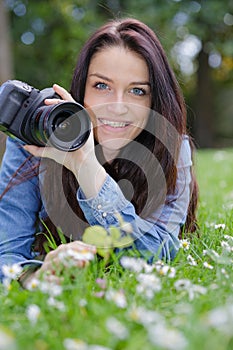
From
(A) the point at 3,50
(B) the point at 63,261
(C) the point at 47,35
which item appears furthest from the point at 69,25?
(B) the point at 63,261

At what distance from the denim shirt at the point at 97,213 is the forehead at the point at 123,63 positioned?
1.09 ft

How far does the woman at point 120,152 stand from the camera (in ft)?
5.65

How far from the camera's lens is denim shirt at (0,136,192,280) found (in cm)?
148

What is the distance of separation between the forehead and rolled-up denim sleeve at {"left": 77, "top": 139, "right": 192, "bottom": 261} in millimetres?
431

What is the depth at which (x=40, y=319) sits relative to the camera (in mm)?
1017

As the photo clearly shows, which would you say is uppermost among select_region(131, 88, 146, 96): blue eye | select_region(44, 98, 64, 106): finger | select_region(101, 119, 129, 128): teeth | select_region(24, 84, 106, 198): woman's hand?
select_region(131, 88, 146, 96): blue eye

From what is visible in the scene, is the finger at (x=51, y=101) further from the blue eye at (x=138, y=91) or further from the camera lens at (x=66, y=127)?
the blue eye at (x=138, y=91)

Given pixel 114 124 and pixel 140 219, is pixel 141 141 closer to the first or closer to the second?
pixel 114 124

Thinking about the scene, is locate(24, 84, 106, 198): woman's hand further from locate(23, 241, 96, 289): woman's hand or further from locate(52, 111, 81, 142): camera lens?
locate(23, 241, 96, 289): woman's hand

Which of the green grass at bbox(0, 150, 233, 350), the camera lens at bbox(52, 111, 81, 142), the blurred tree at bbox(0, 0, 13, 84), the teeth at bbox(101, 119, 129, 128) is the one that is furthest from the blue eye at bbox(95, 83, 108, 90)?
the blurred tree at bbox(0, 0, 13, 84)

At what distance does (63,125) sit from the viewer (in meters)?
1.43

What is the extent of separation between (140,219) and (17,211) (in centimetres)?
41

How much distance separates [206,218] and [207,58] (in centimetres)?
1032

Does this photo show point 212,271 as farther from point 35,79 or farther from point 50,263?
point 35,79
